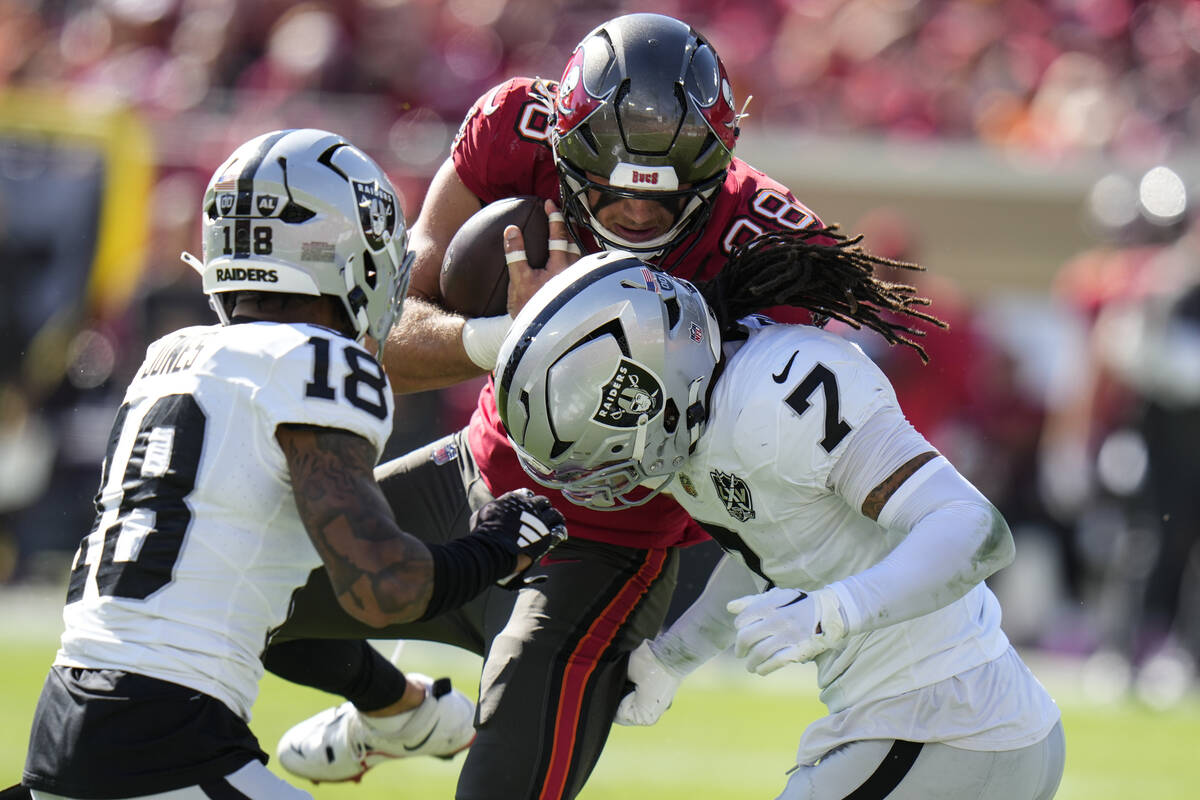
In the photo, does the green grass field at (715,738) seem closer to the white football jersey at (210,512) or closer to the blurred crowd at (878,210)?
the blurred crowd at (878,210)

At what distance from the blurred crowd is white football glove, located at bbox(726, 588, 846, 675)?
476cm

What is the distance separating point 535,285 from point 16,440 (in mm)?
6911

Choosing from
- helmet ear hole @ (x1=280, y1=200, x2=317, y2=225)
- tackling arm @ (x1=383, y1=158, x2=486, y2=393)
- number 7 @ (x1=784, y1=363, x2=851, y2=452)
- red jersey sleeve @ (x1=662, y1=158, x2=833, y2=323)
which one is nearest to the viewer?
number 7 @ (x1=784, y1=363, x2=851, y2=452)

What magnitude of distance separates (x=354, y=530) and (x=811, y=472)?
828mm

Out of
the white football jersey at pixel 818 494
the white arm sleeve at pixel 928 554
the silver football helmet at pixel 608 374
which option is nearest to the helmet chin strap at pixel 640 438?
the silver football helmet at pixel 608 374

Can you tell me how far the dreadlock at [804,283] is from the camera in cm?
329

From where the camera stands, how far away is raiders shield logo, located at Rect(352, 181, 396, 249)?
311 cm

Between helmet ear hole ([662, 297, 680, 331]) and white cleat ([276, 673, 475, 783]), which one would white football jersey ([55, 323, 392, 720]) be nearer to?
helmet ear hole ([662, 297, 680, 331])

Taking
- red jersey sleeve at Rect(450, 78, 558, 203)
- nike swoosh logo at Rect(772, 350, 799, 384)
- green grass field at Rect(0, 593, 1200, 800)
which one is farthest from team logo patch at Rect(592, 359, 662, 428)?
green grass field at Rect(0, 593, 1200, 800)

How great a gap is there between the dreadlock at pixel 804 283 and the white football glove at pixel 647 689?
0.79 m

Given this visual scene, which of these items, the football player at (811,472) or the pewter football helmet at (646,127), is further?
the pewter football helmet at (646,127)

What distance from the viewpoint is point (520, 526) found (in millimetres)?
2984

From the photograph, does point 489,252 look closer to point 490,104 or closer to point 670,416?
point 490,104

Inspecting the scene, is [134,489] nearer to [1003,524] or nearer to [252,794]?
[252,794]
